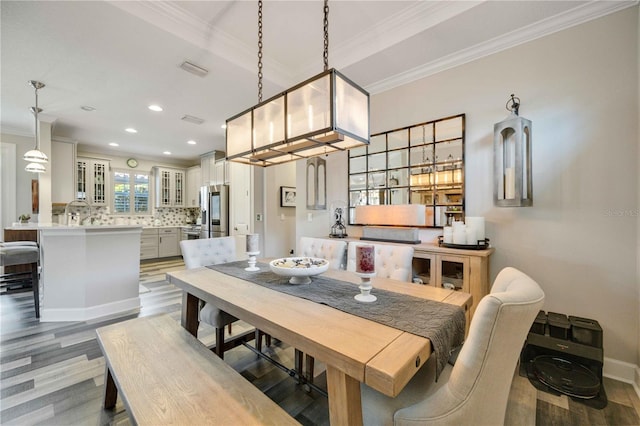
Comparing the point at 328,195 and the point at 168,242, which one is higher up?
the point at 328,195

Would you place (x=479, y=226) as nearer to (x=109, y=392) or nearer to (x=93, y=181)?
(x=109, y=392)

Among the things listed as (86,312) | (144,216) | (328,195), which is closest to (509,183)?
(328,195)

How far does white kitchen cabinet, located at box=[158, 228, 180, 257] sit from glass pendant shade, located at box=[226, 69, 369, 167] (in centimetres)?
558

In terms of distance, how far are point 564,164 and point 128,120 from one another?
5554 mm

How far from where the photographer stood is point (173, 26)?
220 centimetres

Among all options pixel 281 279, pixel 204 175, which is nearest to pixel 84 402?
pixel 281 279

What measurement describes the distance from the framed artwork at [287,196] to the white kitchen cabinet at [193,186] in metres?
3.02

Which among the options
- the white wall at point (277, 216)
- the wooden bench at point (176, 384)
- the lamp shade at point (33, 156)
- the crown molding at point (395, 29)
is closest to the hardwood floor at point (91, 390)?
the wooden bench at point (176, 384)

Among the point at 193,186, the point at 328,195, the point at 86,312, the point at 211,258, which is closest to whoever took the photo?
the point at 211,258

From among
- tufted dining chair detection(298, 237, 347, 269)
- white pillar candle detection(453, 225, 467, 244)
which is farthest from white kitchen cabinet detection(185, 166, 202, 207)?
white pillar candle detection(453, 225, 467, 244)

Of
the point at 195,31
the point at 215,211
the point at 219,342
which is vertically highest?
the point at 195,31

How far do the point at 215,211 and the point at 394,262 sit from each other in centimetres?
422

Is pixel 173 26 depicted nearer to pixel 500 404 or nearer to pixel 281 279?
pixel 281 279

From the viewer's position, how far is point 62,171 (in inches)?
191
